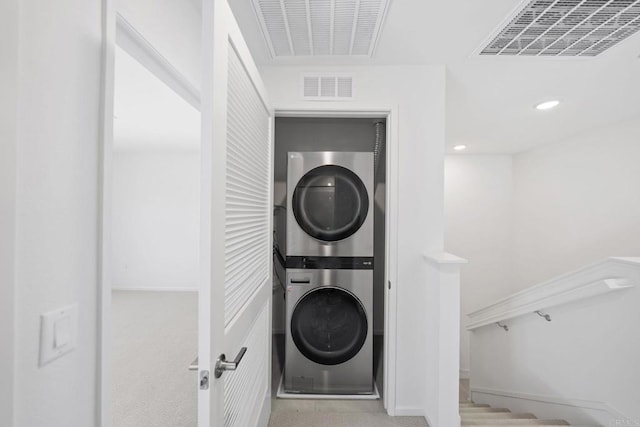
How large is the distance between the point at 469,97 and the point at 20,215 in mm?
2807

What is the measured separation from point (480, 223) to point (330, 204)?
11.8 ft

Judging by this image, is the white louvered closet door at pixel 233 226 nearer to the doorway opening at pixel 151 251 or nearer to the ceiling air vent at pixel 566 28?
the doorway opening at pixel 151 251

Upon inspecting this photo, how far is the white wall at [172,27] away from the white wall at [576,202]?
12.8 ft

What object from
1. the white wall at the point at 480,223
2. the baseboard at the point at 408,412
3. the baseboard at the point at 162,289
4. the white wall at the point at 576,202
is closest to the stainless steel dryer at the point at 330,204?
the baseboard at the point at 408,412

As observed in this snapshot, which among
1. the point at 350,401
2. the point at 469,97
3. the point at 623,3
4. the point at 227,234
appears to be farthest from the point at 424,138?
the point at 350,401

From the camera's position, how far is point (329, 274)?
2.37 meters

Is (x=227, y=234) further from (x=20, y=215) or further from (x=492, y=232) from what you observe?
(x=492, y=232)

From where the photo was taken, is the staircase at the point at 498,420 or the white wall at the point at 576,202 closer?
the staircase at the point at 498,420

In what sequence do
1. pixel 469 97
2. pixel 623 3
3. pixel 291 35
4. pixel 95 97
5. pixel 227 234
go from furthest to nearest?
pixel 469 97
pixel 291 35
pixel 623 3
pixel 227 234
pixel 95 97

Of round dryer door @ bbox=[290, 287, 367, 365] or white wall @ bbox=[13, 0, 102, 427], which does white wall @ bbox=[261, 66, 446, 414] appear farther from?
white wall @ bbox=[13, 0, 102, 427]

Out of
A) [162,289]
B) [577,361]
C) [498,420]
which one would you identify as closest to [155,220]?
[162,289]

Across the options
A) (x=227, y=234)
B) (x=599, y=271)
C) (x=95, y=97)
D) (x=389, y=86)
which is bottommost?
(x=599, y=271)

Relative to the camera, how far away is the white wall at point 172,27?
99 centimetres

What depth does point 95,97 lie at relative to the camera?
0.78m
